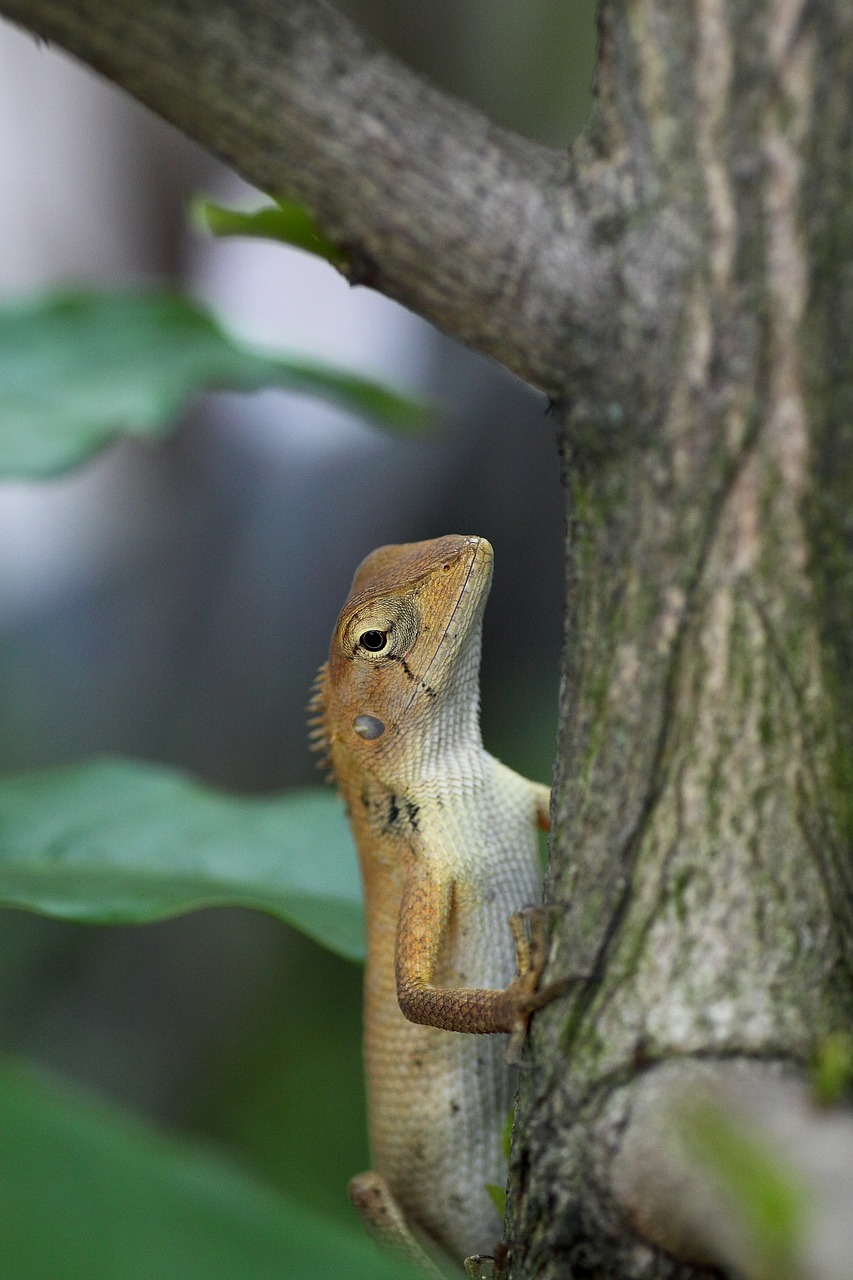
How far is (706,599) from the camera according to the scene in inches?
42.8

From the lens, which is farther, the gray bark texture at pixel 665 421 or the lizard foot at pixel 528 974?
the lizard foot at pixel 528 974

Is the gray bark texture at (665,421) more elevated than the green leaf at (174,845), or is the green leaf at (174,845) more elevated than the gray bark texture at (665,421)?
the gray bark texture at (665,421)

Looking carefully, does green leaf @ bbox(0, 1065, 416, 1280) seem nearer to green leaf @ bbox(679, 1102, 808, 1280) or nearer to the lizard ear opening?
green leaf @ bbox(679, 1102, 808, 1280)

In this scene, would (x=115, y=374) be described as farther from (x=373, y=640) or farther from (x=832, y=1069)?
(x=832, y=1069)

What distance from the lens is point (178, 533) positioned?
701 centimetres

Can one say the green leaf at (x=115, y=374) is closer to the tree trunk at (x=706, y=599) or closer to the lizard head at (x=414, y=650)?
the lizard head at (x=414, y=650)

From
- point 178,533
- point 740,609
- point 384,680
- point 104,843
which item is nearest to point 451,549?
point 384,680

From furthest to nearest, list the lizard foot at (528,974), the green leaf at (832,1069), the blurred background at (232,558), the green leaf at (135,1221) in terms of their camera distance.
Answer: the blurred background at (232,558) → the lizard foot at (528,974) → the green leaf at (832,1069) → the green leaf at (135,1221)

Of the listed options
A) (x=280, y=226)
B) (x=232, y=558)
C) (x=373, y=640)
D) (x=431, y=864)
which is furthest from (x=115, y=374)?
(x=232, y=558)

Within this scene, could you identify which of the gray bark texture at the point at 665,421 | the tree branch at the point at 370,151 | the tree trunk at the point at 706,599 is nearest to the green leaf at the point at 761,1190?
the gray bark texture at the point at 665,421

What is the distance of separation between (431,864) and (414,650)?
412 millimetres

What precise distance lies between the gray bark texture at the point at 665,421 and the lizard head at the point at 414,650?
106cm

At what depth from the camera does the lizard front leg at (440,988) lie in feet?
4.72

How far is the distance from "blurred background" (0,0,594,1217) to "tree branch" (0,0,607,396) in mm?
3854
